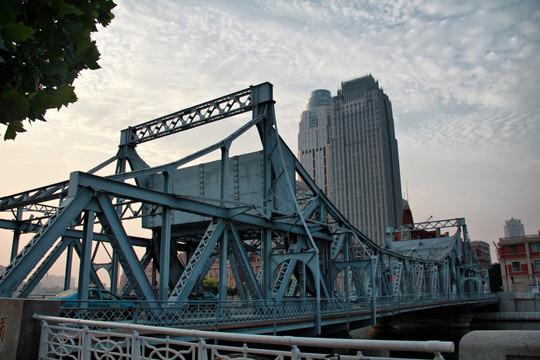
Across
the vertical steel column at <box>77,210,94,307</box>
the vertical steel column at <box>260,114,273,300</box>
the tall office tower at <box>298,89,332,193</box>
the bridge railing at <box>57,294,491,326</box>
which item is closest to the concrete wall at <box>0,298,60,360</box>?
the bridge railing at <box>57,294,491,326</box>

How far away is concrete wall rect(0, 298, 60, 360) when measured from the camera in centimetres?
768

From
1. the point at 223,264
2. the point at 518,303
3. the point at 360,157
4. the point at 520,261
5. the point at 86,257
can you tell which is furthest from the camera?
the point at 360,157

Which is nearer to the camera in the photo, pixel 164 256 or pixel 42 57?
pixel 42 57

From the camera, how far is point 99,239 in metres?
24.9

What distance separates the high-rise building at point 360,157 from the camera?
16300cm

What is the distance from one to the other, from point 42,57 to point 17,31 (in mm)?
1117

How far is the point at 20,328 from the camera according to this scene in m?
7.70

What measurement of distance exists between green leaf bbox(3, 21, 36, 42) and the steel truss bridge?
31.5 feet

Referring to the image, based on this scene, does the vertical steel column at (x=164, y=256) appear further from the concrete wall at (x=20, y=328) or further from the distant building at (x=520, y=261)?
the distant building at (x=520, y=261)

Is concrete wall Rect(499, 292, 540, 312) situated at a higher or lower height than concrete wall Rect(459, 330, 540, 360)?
lower

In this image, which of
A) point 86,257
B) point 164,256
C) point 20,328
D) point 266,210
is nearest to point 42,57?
point 20,328

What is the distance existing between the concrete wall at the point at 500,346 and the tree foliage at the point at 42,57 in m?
4.79

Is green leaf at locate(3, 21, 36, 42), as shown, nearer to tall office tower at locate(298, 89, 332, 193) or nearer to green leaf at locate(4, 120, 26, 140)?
green leaf at locate(4, 120, 26, 140)

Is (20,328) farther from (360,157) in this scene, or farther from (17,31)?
(360,157)
